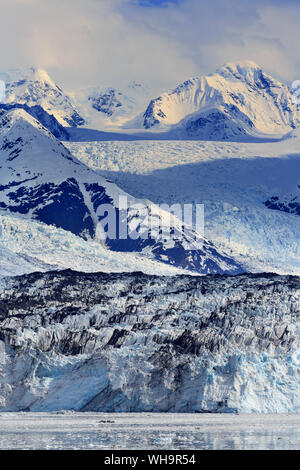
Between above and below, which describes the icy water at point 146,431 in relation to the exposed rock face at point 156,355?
below

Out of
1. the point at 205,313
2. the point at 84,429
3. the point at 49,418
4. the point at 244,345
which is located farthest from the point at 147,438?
the point at 205,313

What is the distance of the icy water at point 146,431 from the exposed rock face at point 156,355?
2517 millimetres

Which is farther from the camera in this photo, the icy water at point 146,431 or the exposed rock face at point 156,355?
the exposed rock face at point 156,355

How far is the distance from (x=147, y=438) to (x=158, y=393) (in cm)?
1621

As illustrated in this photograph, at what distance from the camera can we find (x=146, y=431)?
99.4 metres

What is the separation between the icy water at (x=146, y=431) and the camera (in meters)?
92.8

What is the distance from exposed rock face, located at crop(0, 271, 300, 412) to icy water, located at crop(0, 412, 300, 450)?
252cm

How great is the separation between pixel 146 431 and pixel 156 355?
660 inches

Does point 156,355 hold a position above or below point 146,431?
above

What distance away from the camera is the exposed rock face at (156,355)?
111375 mm

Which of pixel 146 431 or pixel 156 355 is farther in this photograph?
pixel 156 355

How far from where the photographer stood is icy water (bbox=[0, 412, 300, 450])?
9281 centimetres

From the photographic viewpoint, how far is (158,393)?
112m
